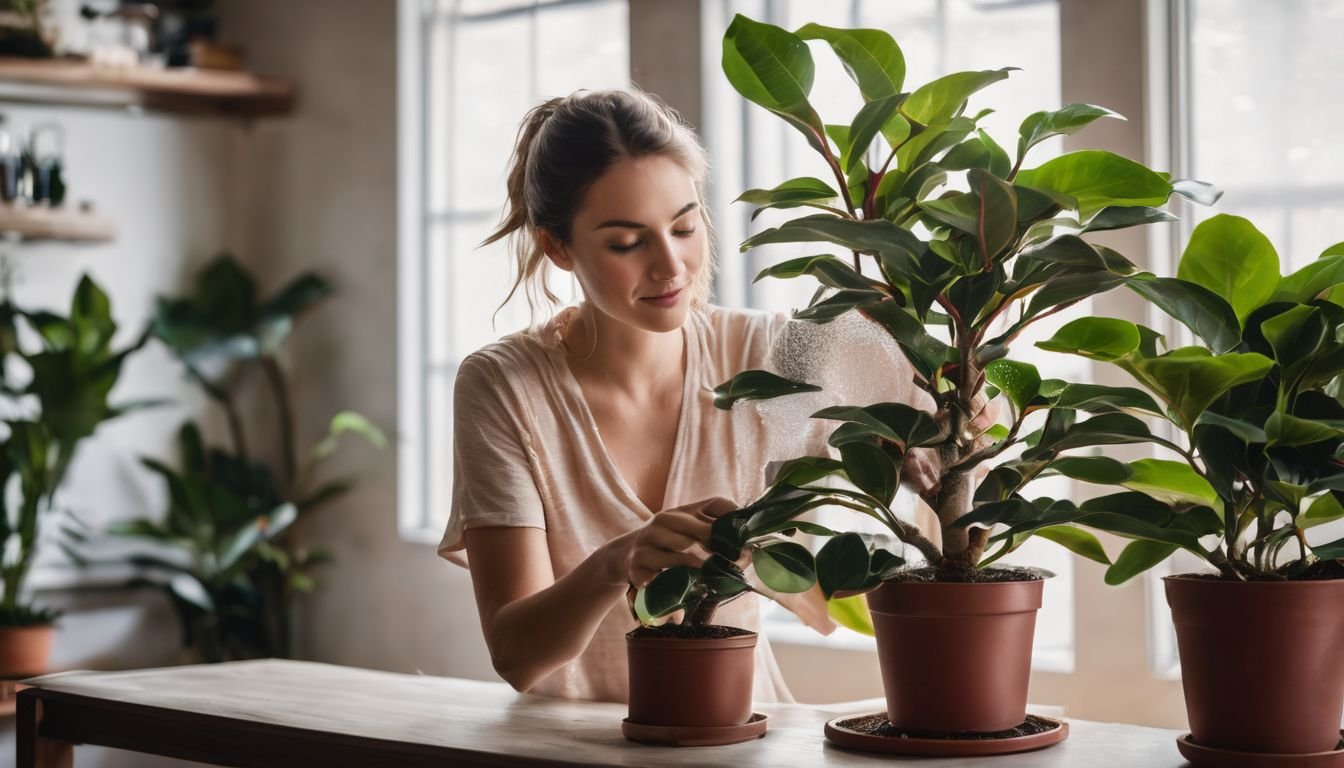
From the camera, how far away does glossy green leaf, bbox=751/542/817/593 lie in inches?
49.2

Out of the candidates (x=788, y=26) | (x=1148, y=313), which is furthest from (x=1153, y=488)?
(x=788, y=26)

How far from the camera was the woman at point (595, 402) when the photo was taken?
1.72 m

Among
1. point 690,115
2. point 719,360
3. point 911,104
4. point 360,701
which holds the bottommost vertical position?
point 360,701

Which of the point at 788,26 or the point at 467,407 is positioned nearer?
the point at 467,407

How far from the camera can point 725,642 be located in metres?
1.33

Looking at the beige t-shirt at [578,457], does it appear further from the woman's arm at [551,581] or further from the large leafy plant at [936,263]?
the large leafy plant at [936,263]

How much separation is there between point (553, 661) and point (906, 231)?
723 mm

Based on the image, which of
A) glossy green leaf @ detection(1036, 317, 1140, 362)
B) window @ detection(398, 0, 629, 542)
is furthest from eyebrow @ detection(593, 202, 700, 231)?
window @ detection(398, 0, 629, 542)

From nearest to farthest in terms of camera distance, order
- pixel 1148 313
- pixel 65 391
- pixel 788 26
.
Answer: pixel 1148 313, pixel 788 26, pixel 65 391

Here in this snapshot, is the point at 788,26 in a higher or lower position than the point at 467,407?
higher

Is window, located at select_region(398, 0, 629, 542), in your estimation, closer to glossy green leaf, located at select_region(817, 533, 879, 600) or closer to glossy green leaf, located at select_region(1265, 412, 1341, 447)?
glossy green leaf, located at select_region(817, 533, 879, 600)

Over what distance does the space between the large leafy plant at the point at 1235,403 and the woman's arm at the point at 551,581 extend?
0.31 metres

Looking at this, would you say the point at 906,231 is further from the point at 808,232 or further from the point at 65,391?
the point at 65,391

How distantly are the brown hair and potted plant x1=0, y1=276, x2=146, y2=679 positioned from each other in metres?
2.19
